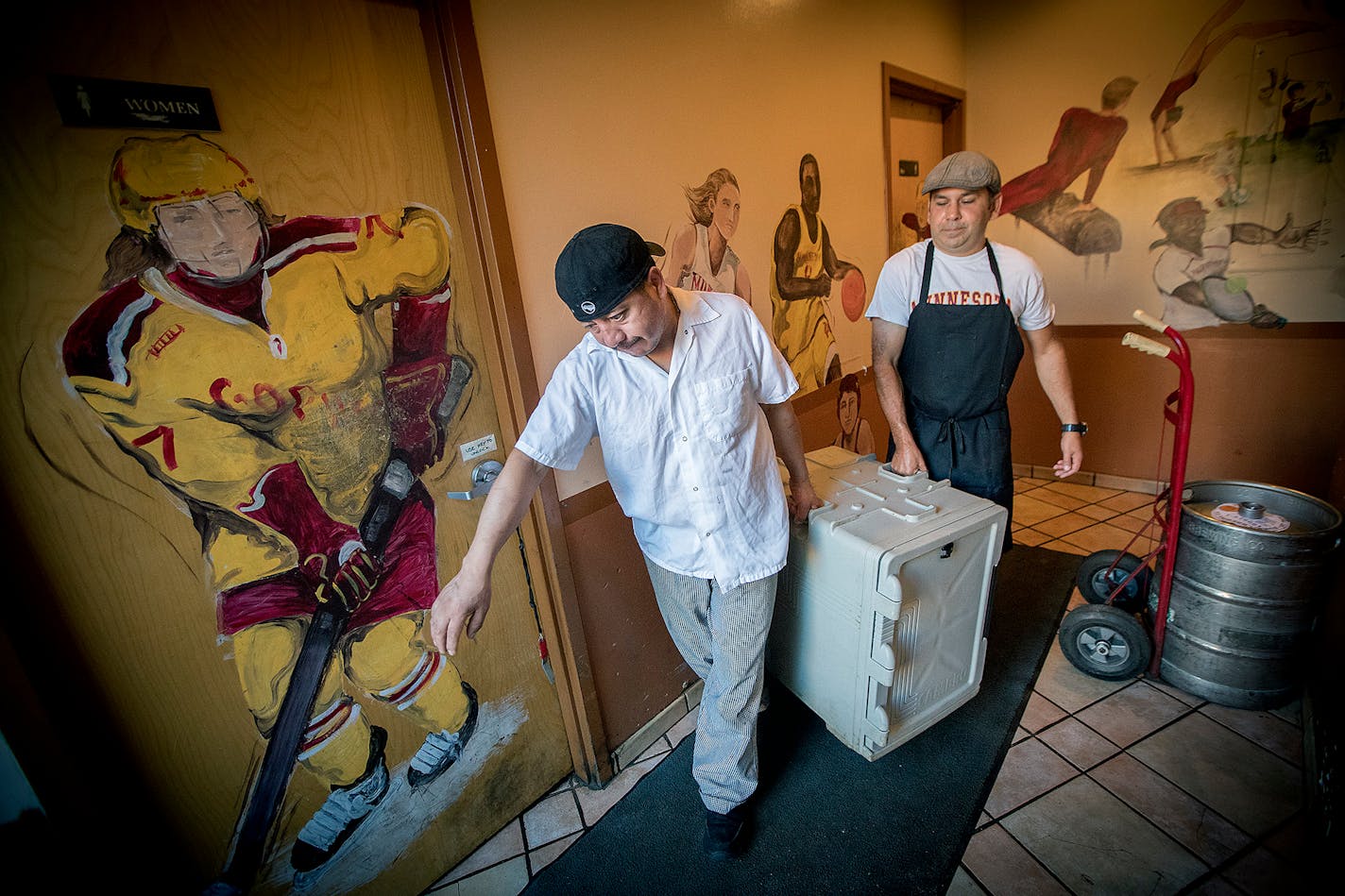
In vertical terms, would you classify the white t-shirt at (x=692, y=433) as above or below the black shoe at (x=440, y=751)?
above

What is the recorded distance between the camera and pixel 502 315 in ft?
5.40

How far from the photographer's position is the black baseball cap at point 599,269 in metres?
1.29

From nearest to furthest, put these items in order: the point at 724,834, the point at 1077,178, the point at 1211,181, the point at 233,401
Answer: the point at 233,401
the point at 724,834
the point at 1211,181
the point at 1077,178


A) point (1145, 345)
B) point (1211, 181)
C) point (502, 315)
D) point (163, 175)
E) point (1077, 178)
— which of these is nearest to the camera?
point (163, 175)

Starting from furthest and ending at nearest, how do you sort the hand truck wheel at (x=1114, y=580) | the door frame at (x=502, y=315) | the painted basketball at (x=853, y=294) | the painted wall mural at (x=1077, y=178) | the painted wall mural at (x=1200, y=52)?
the painted wall mural at (x=1077, y=178)
the painted basketball at (x=853, y=294)
the painted wall mural at (x=1200, y=52)
the hand truck wheel at (x=1114, y=580)
the door frame at (x=502, y=315)

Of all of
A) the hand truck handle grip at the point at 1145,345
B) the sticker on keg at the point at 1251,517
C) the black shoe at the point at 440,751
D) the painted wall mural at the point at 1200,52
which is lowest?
the black shoe at the point at 440,751

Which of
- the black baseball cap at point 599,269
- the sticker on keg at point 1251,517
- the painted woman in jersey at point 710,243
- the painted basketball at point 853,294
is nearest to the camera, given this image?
the black baseball cap at point 599,269

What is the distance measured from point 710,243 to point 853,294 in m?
1.21

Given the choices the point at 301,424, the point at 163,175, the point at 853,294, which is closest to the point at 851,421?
the point at 853,294

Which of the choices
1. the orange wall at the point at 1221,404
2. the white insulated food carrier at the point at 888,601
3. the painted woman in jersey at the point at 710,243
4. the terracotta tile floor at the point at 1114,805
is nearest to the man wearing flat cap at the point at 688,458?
the white insulated food carrier at the point at 888,601

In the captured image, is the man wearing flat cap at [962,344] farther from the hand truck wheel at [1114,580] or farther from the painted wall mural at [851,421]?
the painted wall mural at [851,421]

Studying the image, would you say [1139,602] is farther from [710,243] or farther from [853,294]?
[710,243]

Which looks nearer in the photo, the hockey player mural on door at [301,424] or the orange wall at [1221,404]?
the hockey player mural on door at [301,424]

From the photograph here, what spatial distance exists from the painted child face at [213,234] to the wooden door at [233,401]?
0.04 feet
